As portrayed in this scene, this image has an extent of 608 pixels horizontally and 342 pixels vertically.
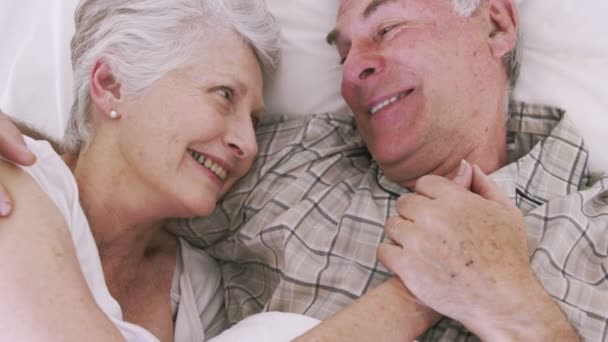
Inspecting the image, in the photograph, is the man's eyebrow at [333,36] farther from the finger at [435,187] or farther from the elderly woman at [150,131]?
the finger at [435,187]

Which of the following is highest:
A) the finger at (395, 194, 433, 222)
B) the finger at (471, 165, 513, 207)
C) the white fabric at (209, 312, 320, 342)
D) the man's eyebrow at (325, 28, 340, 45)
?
the man's eyebrow at (325, 28, 340, 45)

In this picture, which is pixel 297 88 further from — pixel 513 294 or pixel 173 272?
pixel 513 294

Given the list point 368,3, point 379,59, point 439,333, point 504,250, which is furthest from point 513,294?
point 368,3

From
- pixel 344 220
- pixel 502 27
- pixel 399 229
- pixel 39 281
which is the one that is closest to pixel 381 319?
pixel 399 229

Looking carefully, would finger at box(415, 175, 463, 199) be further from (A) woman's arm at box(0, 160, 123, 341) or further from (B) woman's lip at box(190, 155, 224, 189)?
(A) woman's arm at box(0, 160, 123, 341)

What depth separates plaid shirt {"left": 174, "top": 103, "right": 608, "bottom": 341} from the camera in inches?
43.7

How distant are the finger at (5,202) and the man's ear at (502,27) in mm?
1019

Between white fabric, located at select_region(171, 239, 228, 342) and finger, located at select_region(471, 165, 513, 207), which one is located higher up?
finger, located at select_region(471, 165, 513, 207)

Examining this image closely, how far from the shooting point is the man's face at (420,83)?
128cm

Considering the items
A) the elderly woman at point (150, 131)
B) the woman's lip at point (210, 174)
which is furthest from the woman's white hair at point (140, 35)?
the woman's lip at point (210, 174)

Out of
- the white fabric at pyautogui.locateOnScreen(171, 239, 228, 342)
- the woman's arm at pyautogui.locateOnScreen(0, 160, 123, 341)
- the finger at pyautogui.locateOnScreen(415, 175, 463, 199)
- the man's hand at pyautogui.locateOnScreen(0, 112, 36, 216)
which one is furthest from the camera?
the white fabric at pyautogui.locateOnScreen(171, 239, 228, 342)

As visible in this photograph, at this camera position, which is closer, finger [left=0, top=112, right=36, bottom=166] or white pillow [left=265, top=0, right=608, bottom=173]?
finger [left=0, top=112, right=36, bottom=166]

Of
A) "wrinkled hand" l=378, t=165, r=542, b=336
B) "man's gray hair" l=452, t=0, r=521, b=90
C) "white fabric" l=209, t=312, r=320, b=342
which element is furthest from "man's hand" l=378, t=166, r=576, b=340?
"man's gray hair" l=452, t=0, r=521, b=90

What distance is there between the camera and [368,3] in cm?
137
